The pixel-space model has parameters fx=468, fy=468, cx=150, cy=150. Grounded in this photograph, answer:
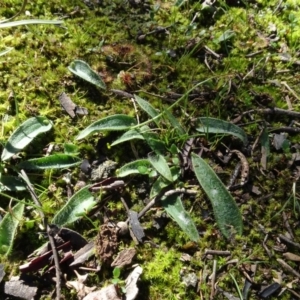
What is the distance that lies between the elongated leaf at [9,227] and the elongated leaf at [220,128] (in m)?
0.93

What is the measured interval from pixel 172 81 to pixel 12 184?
0.97m

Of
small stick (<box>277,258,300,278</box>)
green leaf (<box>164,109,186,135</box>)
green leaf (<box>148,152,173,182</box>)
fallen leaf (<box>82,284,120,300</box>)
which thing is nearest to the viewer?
fallen leaf (<box>82,284,120,300</box>)

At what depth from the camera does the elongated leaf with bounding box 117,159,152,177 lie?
84.6 inches

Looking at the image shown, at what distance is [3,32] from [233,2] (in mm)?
1320

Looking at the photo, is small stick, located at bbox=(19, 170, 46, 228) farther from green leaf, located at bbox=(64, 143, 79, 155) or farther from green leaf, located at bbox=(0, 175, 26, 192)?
green leaf, located at bbox=(64, 143, 79, 155)

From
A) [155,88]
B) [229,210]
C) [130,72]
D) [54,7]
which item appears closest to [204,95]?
[155,88]

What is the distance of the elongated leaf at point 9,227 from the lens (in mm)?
1975

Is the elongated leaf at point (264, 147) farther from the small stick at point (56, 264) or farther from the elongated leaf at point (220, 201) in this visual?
the small stick at point (56, 264)

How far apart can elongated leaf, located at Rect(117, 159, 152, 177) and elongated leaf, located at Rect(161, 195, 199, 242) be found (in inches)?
6.6

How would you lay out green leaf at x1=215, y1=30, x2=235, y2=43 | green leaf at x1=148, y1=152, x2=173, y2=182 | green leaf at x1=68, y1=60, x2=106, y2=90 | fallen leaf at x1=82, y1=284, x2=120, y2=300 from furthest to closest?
green leaf at x1=215, y1=30, x2=235, y2=43
green leaf at x1=68, y1=60, x2=106, y2=90
green leaf at x1=148, y1=152, x2=173, y2=182
fallen leaf at x1=82, y1=284, x2=120, y2=300

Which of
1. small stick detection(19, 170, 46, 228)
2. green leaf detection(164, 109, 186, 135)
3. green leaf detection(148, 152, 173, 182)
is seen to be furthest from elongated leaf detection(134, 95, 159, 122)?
small stick detection(19, 170, 46, 228)

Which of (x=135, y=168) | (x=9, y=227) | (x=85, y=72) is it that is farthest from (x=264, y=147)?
(x=9, y=227)

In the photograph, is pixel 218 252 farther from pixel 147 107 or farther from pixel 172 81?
pixel 172 81

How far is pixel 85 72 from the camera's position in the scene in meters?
2.40
